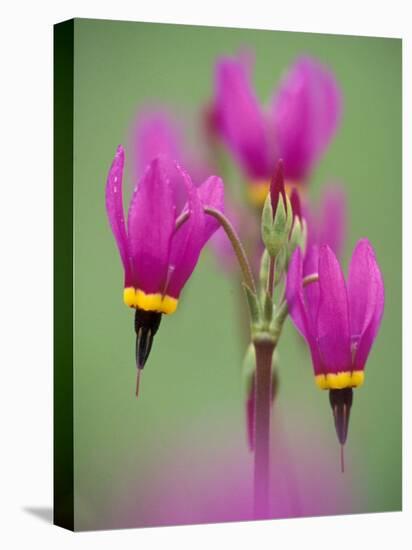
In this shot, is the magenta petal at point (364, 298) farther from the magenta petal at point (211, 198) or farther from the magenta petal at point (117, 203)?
the magenta petal at point (117, 203)

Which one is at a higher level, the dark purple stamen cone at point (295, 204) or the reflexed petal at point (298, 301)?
the dark purple stamen cone at point (295, 204)

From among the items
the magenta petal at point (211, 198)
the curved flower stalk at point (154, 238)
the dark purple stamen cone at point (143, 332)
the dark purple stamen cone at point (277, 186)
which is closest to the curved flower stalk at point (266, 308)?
the dark purple stamen cone at point (277, 186)

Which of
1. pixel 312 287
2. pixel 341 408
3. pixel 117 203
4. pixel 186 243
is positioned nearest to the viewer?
pixel 117 203

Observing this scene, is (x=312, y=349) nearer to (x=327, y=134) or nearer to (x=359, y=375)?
(x=359, y=375)

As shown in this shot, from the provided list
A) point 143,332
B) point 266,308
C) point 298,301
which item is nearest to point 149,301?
point 143,332

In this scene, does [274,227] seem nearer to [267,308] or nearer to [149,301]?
[267,308]

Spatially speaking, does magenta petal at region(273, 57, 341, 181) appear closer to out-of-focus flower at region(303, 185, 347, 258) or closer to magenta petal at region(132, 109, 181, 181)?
out-of-focus flower at region(303, 185, 347, 258)
